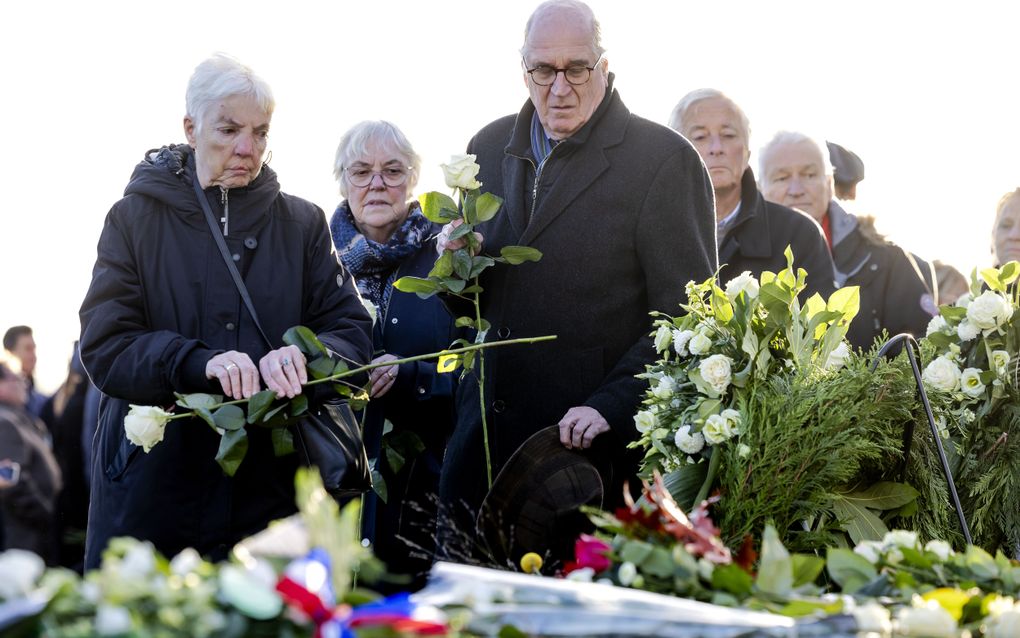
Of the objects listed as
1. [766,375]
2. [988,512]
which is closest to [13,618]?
[766,375]

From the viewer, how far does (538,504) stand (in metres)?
3.31

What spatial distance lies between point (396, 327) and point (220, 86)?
4.22 feet

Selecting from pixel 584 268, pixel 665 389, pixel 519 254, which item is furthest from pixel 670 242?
pixel 665 389

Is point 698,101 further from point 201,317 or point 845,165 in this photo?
point 201,317

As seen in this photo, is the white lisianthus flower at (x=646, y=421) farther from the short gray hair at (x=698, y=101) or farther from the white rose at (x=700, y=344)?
the short gray hair at (x=698, y=101)

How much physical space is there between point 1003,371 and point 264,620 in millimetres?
2406

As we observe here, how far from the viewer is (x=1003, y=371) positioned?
→ 3486mm

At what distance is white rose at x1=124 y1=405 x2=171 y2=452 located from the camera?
135 inches

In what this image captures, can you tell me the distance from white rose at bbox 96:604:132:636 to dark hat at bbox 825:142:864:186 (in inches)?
210

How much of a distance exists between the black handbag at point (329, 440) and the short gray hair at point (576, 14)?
1.04 metres

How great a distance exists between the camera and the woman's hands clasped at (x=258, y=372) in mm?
3484

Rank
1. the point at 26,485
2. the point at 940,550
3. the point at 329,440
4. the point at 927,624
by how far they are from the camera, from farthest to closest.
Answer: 1. the point at 26,485
2. the point at 329,440
3. the point at 940,550
4. the point at 927,624

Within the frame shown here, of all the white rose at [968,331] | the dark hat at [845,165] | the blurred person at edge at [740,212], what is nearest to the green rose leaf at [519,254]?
the white rose at [968,331]

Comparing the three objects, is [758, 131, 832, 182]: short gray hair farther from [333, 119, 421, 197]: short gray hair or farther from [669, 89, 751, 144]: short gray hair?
[333, 119, 421, 197]: short gray hair
